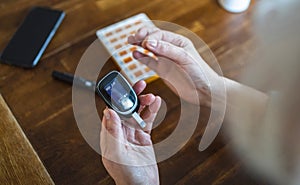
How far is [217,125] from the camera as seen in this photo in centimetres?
73

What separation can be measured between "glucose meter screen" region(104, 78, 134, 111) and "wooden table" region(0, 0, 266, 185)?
0.34 feet

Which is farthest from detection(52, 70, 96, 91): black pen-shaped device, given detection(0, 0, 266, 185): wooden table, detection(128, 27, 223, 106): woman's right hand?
detection(128, 27, 223, 106): woman's right hand

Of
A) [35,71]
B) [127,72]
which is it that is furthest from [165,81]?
[35,71]

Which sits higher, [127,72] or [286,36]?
[286,36]

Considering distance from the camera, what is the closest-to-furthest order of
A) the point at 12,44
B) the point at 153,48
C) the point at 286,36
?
the point at 286,36, the point at 153,48, the point at 12,44

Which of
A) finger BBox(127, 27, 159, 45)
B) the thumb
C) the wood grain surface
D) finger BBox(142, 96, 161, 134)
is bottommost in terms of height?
finger BBox(142, 96, 161, 134)

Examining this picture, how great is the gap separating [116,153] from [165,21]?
41 centimetres

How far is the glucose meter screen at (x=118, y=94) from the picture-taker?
0.64 meters

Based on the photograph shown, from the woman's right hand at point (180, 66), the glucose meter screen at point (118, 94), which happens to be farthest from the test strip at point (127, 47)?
the glucose meter screen at point (118, 94)

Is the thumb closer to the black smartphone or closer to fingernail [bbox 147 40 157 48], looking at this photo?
fingernail [bbox 147 40 157 48]

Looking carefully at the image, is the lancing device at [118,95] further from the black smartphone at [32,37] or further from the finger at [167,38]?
the black smartphone at [32,37]

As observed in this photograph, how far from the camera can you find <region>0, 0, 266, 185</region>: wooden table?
0.67 m

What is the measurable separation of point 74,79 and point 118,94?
0.16 m

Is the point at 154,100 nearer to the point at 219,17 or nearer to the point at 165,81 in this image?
the point at 165,81
